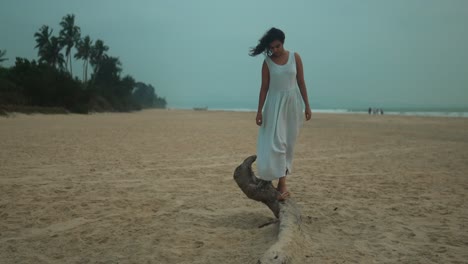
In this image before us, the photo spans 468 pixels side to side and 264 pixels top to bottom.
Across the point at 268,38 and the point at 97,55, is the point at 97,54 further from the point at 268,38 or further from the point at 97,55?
the point at 268,38

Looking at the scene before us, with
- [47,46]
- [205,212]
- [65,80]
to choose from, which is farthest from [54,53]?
[205,212]

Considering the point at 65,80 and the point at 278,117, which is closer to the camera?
the point at 278,117

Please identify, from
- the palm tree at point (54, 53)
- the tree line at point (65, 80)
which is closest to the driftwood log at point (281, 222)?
the tree line at point (65, 80)

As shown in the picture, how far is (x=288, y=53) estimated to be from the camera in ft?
12.8

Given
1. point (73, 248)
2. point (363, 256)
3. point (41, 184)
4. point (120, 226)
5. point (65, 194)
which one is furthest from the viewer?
point (41, 184)

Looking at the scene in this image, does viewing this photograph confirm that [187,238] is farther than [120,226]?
No

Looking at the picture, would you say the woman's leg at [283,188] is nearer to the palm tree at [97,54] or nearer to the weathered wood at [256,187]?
the weathered wood at [256,187]

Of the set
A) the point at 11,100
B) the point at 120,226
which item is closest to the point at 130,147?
the point at 120,226

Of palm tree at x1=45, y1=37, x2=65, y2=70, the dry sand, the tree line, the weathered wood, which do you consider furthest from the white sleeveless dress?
palm tree at x1=45, y1=37, x2=65, y2=70

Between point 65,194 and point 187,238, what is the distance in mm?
2475

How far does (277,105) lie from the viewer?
3.81 meters

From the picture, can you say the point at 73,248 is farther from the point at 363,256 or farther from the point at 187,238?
the point at 363,256

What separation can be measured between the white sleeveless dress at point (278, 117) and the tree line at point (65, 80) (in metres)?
28.4

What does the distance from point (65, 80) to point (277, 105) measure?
38851 millimetres
